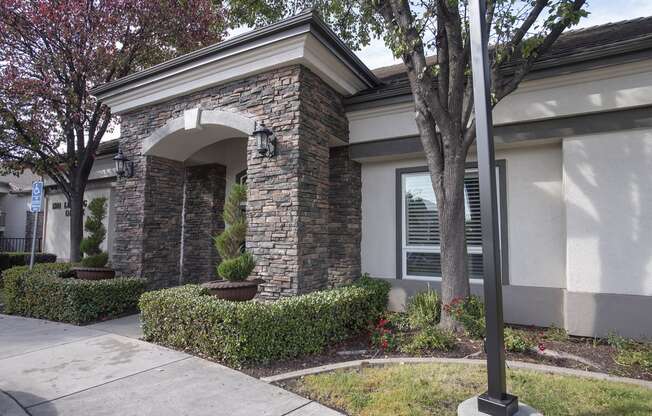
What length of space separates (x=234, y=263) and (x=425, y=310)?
3.18 metres

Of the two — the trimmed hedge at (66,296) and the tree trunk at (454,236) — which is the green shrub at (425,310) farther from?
the trimmed hedge at (66,296)

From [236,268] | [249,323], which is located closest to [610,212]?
[249,323]

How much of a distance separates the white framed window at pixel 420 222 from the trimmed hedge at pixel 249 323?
70.5 inches

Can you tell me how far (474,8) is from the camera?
2.93 meters

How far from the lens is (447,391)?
12.3 feet

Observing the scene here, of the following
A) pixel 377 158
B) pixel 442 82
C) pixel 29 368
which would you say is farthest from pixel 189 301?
pixel 442 82

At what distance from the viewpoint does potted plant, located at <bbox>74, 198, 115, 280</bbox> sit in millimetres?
7625

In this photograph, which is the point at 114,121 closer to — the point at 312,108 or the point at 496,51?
the point at 312,108

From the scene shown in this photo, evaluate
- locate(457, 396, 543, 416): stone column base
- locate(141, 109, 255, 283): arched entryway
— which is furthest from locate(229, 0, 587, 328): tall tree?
locate(141, 109, 255, 283): arched entryway

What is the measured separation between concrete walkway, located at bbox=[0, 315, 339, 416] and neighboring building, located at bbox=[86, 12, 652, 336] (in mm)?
2031

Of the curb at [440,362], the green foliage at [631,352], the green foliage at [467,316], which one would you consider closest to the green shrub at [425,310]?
the green foliage at [467,316]

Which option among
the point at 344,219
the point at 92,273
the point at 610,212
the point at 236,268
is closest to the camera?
the point at 610,212

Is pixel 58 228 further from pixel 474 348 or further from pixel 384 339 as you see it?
pixel 474 348

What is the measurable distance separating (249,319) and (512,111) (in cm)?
530
